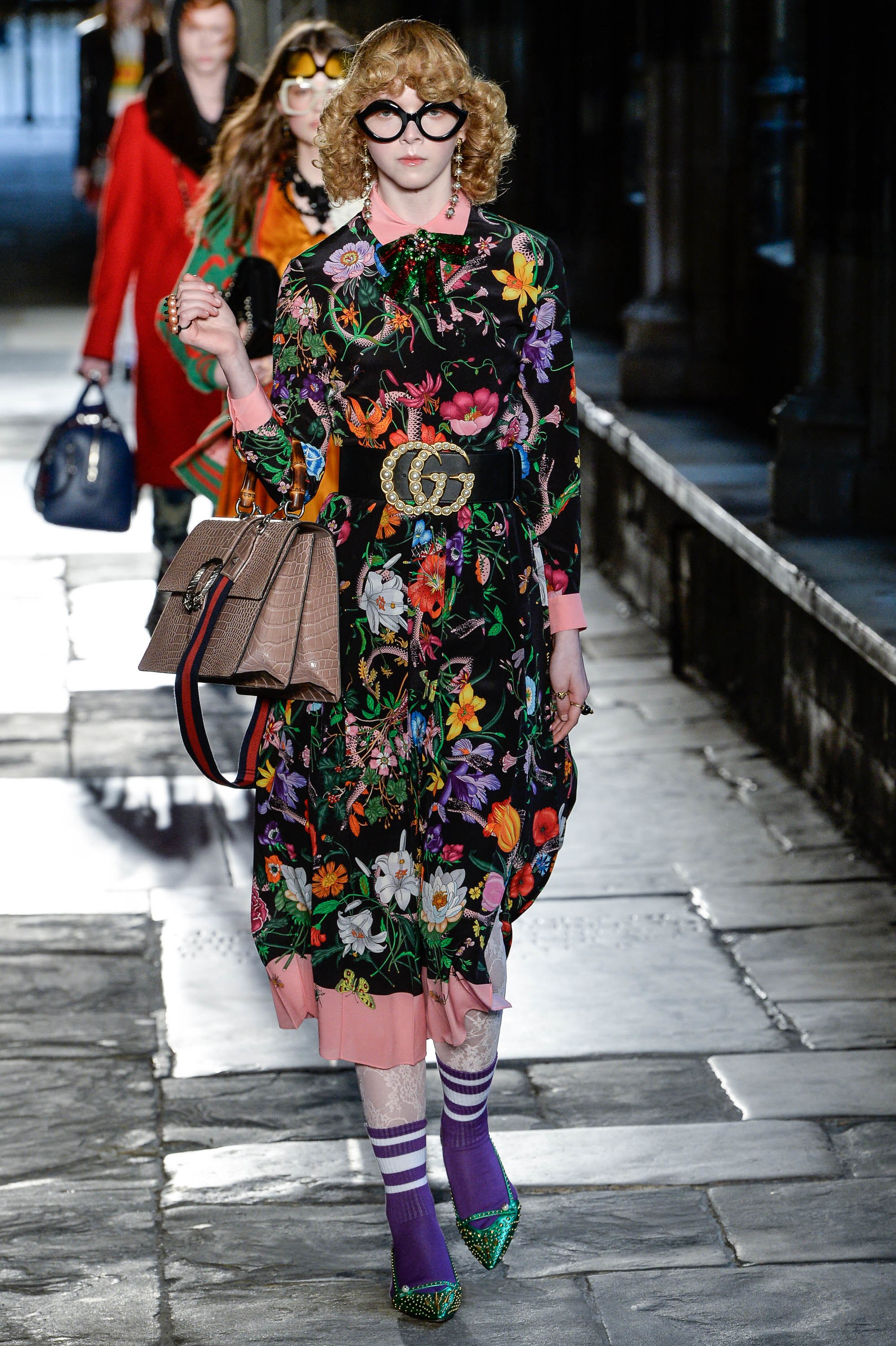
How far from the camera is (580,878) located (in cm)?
525

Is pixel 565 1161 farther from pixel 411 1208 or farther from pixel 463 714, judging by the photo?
pixel 463 714

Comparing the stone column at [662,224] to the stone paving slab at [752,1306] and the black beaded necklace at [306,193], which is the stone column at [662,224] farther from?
the stone paving slab at [752,1306]

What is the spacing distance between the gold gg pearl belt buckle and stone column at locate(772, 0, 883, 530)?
322cm

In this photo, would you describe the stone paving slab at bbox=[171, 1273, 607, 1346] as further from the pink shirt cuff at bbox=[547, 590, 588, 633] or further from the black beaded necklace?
the black beaded necklace

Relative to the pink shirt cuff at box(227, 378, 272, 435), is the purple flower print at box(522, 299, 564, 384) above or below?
above

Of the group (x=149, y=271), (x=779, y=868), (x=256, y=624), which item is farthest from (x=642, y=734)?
(x=256, y=624)

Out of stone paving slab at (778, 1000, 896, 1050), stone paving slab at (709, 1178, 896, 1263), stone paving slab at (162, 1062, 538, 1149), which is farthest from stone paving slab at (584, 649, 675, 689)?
stone paving slab at (709, 1178, 896, 1263)

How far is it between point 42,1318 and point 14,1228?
11.8 inches

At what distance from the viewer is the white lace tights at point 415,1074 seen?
3.28 metres

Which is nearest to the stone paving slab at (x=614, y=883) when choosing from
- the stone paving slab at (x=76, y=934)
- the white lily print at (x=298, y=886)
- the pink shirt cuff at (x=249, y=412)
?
the stone paving slab at (x=76, y=934)

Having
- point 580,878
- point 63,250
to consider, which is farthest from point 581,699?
point 63,250

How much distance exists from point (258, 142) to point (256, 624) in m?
2.46

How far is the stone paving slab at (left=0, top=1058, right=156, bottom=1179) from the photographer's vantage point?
3.82 metres

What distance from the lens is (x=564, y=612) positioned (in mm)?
3363
